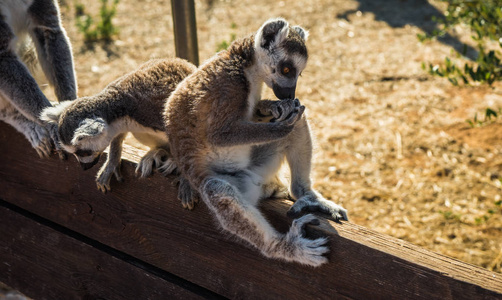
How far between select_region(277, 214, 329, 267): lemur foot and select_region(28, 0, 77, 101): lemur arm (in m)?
2.34

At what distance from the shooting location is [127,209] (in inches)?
101

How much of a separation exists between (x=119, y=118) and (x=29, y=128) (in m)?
0.81

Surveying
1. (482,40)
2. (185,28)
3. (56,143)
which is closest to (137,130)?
(56,143)

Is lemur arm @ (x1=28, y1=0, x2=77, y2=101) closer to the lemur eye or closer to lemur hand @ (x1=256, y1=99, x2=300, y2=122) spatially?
the lemur eye

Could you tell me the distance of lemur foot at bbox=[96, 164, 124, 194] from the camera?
2551 millimetres

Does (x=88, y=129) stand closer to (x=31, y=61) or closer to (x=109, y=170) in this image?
(x=109, y=170)

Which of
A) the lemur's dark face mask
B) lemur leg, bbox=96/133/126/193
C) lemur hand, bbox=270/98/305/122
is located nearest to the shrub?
lemur hand, bbox=270/98/305/122

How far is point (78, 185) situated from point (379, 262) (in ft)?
5.50

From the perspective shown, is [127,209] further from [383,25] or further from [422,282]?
[383,25]

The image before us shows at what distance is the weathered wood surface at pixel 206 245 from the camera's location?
179 cm

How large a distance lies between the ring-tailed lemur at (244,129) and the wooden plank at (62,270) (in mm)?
Result: 539

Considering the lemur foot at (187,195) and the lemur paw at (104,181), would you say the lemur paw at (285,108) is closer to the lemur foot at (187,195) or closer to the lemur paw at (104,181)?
the lemur foot at (187,195)

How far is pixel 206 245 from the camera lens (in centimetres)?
230

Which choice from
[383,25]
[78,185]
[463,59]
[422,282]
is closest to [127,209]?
[78,185]
